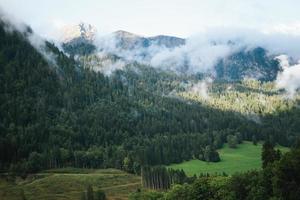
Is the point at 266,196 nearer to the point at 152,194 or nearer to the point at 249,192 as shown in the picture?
the point at 249,192

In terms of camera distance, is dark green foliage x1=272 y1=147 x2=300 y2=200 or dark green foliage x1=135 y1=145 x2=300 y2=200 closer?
dark green foliage x1=272 y1=147 x2=300 y2=200

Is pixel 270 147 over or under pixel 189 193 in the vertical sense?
over

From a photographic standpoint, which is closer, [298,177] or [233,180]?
[298,177]

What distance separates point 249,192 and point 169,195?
44.3 meters

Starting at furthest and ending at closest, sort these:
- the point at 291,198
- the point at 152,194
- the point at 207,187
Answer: the point at 152,194 < the point at 207,187 < the point at 291,198

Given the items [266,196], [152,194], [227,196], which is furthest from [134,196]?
[266,196]

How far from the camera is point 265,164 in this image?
156875 millimetres

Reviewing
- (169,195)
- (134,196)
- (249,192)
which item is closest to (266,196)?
(249,192)

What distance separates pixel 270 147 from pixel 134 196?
6463 centimetres

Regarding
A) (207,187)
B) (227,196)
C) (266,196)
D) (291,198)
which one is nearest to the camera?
(291,198)

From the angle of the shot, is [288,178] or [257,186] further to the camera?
[257,186]

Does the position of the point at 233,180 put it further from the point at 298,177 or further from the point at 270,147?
the point at 298,177

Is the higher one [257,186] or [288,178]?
[288,178]

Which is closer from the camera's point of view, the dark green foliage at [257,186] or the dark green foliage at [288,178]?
the dark green foliage at [288,178]
